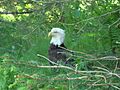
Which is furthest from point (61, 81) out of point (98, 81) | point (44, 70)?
point (44, 70)

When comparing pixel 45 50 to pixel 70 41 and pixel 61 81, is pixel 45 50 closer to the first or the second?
pixel 70 41

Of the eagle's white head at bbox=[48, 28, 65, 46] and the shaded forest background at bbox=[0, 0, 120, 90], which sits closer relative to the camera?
the shaded forest background at bbox=[0, 0, 120, 90]

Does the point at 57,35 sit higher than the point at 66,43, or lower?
higher

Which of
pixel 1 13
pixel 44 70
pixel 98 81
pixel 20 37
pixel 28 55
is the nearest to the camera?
pixel 98 81

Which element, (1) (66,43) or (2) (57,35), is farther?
(1) (66,43)

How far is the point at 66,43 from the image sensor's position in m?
4.70

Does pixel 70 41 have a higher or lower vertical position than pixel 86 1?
lower

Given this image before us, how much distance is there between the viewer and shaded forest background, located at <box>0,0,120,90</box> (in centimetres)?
258

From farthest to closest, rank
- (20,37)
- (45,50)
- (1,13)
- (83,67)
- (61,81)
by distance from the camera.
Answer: (1,13)
(20,37)
(45,50)
(83,67)
(61,81)

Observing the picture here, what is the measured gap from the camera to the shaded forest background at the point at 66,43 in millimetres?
2576

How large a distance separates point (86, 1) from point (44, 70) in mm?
651

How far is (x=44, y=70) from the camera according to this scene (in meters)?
3.31

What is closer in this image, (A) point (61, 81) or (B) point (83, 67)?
(A) point (61, 81)

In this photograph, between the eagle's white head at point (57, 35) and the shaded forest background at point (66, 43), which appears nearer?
the shaded forest background at point (66, 43)
